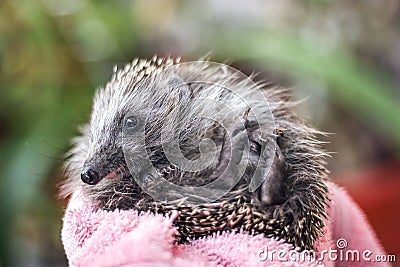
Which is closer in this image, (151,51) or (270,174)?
(270,174)

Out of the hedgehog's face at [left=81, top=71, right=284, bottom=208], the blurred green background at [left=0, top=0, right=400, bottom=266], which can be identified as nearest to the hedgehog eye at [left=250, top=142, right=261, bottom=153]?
the hedgehog's face at [left=81, top=71, right=284, bottom=208]

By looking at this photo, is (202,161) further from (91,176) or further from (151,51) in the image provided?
(151,51)

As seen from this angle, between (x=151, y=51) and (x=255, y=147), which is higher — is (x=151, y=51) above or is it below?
above
